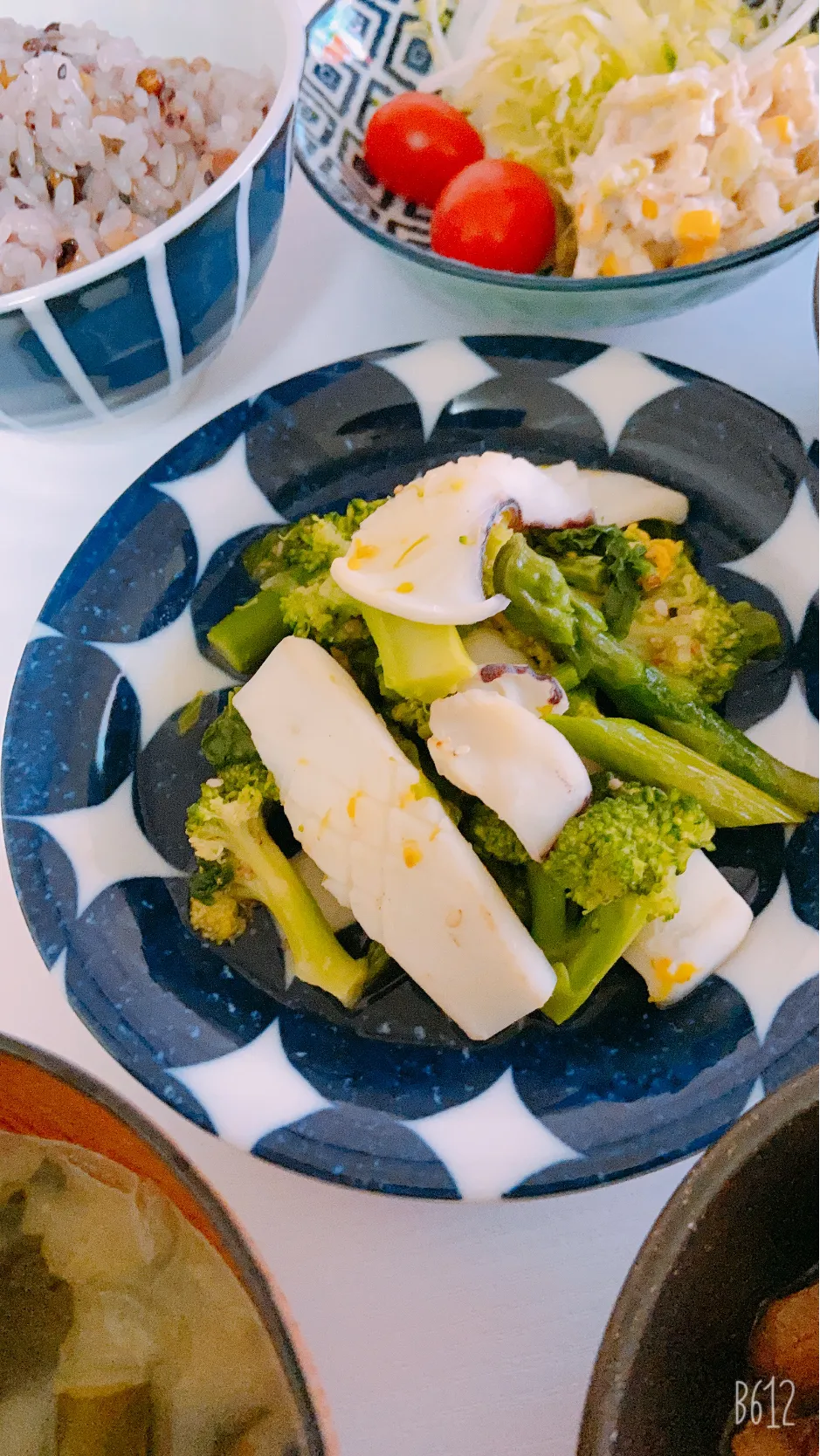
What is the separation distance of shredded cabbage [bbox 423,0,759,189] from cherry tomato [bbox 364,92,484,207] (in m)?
0.09

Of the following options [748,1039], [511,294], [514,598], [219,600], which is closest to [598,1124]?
[748,1039]

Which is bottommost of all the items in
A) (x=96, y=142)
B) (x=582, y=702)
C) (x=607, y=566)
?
(x=582, y=702)

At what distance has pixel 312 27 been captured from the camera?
1.38 metres

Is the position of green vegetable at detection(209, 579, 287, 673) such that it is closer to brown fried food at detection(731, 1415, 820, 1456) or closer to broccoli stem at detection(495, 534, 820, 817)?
broccoli stem at detection(495, 534, 820, 817)

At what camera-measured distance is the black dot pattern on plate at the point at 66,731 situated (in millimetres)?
1011

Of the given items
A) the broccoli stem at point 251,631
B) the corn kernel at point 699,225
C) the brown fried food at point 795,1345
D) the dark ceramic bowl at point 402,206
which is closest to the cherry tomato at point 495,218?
the dark ceramic bowl at point 402,206

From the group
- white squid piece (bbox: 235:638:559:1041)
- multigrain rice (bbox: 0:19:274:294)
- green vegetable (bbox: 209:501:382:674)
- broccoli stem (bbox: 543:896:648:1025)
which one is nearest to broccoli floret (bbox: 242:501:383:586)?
green vegetable (bbox: 209:501:382:674)

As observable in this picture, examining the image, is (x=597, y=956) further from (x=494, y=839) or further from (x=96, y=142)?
(x=96, y=142)

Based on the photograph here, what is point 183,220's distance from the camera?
977 millimetres

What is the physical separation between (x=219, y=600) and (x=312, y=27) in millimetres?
842

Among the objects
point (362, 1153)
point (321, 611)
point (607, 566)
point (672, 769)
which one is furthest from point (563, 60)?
point (362, 1153)

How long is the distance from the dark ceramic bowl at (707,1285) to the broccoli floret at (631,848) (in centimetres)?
28

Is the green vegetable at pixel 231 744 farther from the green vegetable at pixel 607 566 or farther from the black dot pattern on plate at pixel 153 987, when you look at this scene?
the green vegetable at pixel 607 566

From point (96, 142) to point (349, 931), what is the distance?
0.90 metres
